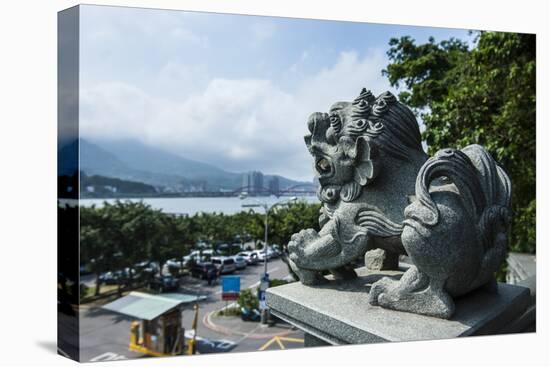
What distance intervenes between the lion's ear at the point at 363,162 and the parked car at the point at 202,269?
3613mm

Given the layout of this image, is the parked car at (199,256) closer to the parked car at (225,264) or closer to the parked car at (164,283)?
the parked car at (225,264)

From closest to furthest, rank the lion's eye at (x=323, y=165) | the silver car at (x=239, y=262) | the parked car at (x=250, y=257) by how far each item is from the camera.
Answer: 1. the lion's eye at (x=323, y=165)
2. the silver car at (x=239, y=262)
3. the parked car at (x=250, y=257)

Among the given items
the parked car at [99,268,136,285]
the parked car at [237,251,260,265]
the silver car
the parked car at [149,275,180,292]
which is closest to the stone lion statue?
the parked car at [99,268,136,285]

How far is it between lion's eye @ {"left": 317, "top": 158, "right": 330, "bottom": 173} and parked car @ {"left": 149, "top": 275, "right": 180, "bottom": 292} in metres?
2.39

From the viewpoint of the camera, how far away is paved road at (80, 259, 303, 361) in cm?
412

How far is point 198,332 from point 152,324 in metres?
0.76

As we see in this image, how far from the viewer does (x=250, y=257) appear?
819 cm

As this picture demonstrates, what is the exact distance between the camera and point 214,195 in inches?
254

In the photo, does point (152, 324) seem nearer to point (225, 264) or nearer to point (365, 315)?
point (365, 315)

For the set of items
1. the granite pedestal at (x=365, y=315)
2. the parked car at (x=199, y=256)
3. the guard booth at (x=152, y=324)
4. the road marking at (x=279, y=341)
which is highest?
the granite pedestal at (x=365, y=315)

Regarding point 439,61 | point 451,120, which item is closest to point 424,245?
point 451,120

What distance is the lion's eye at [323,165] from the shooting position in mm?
4289

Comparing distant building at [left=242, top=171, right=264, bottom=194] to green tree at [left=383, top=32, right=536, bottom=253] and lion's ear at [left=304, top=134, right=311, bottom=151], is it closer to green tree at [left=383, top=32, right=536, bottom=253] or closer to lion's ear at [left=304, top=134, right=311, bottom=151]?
lion's ear at [left=304, top=134, right=311, bottom=151]

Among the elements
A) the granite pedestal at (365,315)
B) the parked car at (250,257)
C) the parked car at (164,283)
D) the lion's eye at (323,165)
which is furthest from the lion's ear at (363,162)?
the parked car at (250,257)
